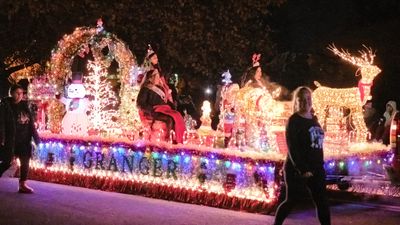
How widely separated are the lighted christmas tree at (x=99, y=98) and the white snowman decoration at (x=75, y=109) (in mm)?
227

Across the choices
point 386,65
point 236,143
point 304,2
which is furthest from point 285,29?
point 236,143

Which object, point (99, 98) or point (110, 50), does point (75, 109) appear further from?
point (110, 50)

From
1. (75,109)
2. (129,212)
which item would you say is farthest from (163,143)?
(75,109)

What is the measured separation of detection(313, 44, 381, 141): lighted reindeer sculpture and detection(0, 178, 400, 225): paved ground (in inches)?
199

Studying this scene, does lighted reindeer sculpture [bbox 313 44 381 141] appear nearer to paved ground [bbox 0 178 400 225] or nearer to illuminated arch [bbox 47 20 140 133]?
illuminated arch [bbox 47 20 140 133]

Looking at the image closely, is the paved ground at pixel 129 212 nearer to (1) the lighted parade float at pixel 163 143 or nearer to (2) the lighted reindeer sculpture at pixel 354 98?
(1) the lighted parade float at pixel 163 143

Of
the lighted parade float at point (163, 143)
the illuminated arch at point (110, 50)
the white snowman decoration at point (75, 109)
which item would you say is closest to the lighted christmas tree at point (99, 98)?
the lighted parade float at point (163, 143)

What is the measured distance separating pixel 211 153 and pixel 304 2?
2095 cm

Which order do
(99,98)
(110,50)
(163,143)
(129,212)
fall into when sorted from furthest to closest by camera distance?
(99,98), (110,50), (163,143), (129,212)

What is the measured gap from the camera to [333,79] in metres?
27.9

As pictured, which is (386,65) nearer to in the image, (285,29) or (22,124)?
(285,29)

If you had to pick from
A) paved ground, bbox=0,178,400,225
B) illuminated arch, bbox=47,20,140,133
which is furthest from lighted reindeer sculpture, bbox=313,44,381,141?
paved ground, bbox=0,178,400,225

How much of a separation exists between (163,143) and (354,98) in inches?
248

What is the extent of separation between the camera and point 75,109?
15.6m
